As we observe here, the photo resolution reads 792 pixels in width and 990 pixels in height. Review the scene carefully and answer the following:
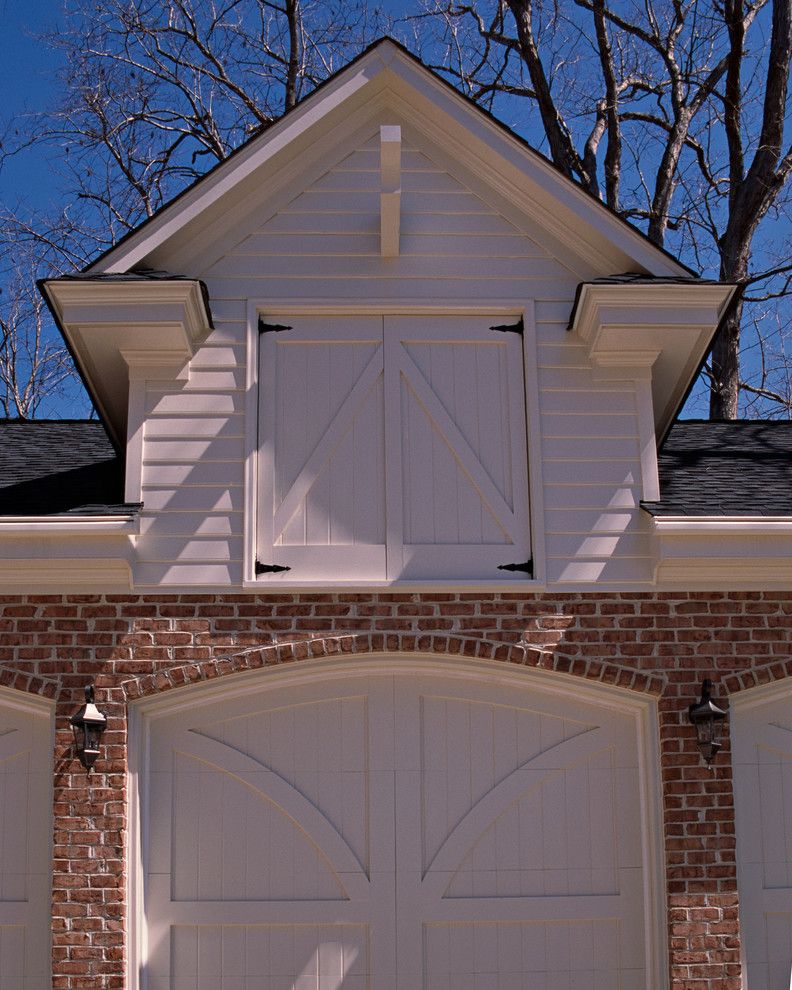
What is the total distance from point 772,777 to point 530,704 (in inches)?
65.6

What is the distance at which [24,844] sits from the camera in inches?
288

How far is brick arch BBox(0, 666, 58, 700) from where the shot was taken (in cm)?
732

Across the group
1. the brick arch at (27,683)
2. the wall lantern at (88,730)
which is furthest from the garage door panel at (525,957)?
the brick arch at (27,683)

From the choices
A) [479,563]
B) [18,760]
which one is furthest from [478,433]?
[18,760]

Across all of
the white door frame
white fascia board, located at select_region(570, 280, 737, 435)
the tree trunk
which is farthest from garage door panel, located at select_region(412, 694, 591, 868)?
the tree trunk

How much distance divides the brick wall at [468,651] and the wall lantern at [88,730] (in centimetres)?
9

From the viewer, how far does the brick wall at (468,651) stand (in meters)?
7.12

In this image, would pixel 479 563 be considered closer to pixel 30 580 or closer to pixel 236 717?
pixel 236 717

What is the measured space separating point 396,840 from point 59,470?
397cm

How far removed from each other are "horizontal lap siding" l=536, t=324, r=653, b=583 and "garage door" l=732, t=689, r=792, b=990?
4.12 ft

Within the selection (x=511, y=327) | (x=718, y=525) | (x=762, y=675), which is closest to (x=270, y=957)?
(x=762, y=675)

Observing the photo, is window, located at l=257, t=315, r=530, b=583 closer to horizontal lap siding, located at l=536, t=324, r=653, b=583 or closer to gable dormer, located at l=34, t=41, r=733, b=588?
gable dormer, located at l=34, t=41, r=733, b=588

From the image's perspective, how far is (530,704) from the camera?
25.0ft

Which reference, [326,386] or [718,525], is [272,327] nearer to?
[326,386]
